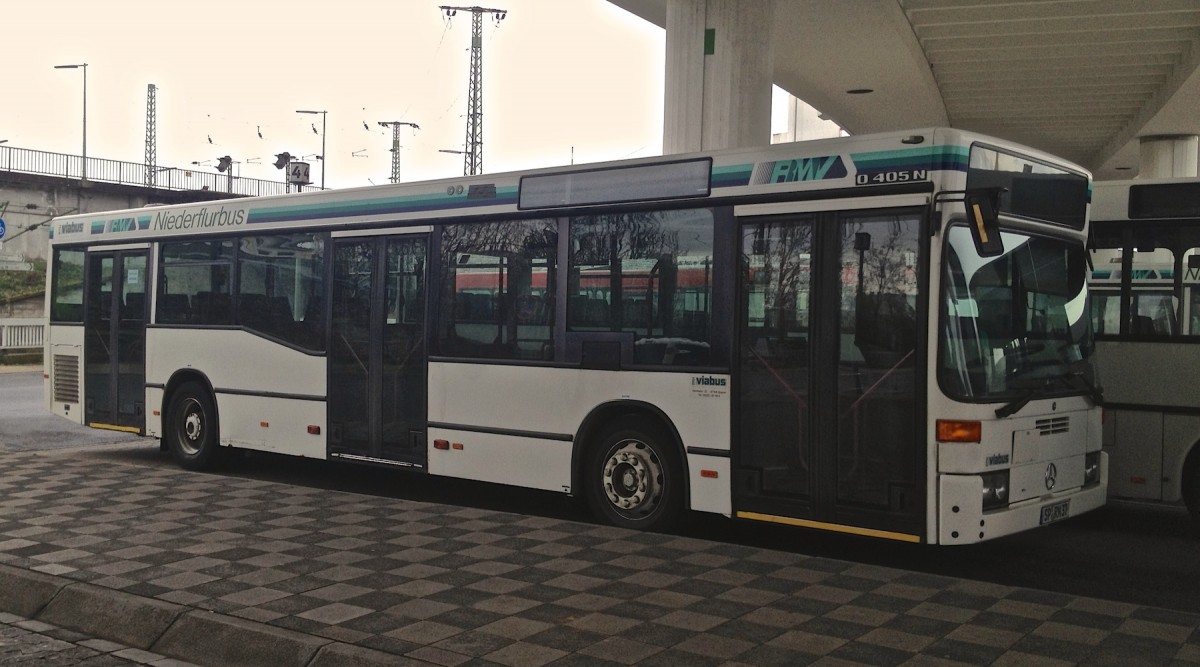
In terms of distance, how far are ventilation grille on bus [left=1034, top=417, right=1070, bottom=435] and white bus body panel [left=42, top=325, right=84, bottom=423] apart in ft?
36.2

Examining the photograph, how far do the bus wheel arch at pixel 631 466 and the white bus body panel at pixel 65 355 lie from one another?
7.62 meters

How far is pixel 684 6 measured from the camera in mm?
15195

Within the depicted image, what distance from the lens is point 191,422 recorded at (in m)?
13.1

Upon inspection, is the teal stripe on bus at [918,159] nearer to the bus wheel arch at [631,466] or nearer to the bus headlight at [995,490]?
the bus headlight at [995,490]

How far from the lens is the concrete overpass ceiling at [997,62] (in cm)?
1919

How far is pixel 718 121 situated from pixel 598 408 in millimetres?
6643

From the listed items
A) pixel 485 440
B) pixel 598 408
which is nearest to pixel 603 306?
pixel 598 408

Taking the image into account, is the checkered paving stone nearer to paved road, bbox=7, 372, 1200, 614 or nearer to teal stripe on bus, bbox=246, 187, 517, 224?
paved road, bbox=7, 372, 1200, 614

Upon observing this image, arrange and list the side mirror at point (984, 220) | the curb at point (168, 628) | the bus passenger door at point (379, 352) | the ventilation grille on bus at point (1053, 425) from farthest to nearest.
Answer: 1. the bus passenger door at point (379, 352)
2. the ventilation grille on bus at point (1053, 425)
3. the side mirror at point (984, 220)
4. the curb at point (168, 628)

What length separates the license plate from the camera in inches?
313

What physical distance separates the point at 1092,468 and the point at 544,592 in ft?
14.6

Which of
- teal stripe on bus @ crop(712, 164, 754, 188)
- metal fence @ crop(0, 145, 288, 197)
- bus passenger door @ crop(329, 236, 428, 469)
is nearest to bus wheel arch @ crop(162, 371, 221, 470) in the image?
bus passenger door @ crop(329, 236, 428, 469)

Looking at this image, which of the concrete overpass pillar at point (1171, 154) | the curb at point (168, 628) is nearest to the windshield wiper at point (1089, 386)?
the curb at point (168, 628)

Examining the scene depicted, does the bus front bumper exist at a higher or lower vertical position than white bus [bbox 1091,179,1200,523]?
lower
